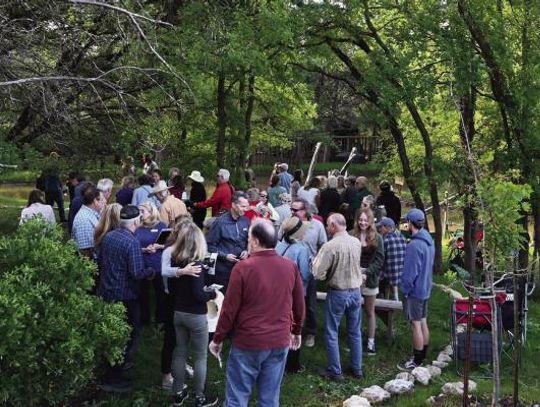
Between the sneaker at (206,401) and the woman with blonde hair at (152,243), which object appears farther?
the woman with blonde hair at (152,243)

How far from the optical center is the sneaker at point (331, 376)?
692 centimetres

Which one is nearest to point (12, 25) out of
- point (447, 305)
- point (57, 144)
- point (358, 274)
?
Result: point (57, 144)

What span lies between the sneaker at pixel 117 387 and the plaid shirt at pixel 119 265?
874 mm

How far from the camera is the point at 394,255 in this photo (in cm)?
814

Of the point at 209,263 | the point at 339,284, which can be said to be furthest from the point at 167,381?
the point at 339,284

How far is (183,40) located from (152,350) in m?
5.20

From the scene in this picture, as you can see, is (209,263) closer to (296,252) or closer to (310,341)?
(296,252)

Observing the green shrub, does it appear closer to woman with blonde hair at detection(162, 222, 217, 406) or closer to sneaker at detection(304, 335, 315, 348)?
woman with blonde hair at detection(162, 222, 217, 406)

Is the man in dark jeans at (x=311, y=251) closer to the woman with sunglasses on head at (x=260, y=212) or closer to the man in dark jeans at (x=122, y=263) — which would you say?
the woman with sunglasses on head at (x=260, y=212)

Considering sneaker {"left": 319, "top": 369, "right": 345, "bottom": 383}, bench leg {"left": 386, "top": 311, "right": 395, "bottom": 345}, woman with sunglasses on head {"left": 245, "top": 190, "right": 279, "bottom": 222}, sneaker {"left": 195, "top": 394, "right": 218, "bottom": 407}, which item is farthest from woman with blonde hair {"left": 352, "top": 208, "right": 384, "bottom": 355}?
sneaker {"left": 195, "top": 394, "right": 218, "bottom": 407}

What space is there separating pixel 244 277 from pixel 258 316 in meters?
0.31

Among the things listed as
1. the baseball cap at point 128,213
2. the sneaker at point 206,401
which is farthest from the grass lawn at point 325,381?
the baseball cap at point 128,213

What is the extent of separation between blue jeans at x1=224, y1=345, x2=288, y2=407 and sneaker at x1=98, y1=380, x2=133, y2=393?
180 cm

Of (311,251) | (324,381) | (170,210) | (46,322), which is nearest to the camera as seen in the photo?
(46,322)
